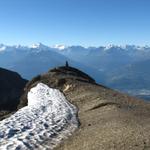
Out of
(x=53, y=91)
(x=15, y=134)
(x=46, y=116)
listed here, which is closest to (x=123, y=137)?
(x=15, y=134)

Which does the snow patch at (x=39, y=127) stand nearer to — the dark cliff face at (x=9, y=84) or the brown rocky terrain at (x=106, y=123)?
the brown rocky terrain at (x=106, y=123)

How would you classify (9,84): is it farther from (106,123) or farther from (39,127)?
(39,127)

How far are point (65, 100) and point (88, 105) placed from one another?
159 inches

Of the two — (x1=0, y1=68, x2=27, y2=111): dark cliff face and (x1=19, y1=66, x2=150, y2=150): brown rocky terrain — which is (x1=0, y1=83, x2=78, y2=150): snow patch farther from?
(x1=0, y1=68, x2=27, y2=111): dark cliff face

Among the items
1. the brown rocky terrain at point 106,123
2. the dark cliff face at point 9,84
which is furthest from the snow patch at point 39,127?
the dark cliff face at point 9,84

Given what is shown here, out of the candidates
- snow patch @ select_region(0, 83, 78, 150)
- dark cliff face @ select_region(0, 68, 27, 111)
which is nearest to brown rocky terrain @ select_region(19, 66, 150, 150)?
snow patch @ select_region(0, 83, 78, 150)

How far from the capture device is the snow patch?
18844mm

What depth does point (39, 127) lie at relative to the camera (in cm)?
2308

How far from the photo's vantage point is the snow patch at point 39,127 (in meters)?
18.8

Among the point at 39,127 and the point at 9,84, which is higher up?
the point at 39,127

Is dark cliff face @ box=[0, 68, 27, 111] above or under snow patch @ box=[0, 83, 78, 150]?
under

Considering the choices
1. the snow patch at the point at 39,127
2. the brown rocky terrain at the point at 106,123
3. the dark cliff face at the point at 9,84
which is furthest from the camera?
the dark cliff face at the point at 9,84

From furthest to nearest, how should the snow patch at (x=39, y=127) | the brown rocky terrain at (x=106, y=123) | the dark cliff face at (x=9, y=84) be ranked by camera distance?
the dark cliff face at (x=9, y=84), the snow patch at (x=39, y=127), the brown rocky terrain at (x=106, y=123)

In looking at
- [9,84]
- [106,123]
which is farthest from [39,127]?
[9,84]
